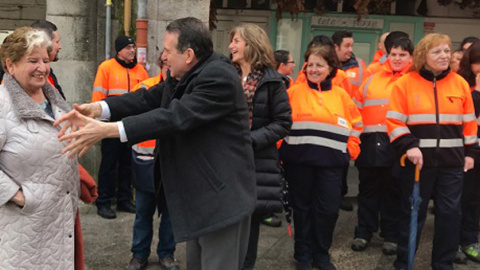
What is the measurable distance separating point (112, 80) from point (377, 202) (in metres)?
3.08

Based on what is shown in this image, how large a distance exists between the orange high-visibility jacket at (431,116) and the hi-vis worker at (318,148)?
41cm

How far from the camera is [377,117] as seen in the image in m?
5.50

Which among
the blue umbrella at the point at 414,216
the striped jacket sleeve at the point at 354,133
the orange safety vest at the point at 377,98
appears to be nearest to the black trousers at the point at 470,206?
the orange safety vest at the point at 377,98

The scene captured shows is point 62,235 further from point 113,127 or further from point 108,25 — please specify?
point 108,25

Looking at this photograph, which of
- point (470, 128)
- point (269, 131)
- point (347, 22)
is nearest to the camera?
point (269, 131)

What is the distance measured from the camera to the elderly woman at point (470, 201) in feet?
17.2

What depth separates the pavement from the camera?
16.9 feet

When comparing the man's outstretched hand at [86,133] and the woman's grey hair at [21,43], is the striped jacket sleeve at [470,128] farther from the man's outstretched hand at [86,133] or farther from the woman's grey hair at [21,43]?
the woman's grey hair at [21,43]

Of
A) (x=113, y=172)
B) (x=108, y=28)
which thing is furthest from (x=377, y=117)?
(x=108, y=28)

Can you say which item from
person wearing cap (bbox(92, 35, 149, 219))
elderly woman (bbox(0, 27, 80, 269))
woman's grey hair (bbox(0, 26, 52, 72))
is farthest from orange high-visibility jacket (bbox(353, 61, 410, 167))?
woman's grey hair (bbox(0, 26, 52, 72))

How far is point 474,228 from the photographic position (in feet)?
18.1

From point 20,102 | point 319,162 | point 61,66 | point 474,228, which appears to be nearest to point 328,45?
point 319,162

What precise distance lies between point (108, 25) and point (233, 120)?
393 centimetres

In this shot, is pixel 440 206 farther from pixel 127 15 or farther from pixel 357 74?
pixel 127 15
